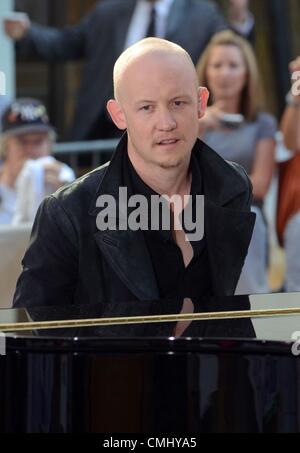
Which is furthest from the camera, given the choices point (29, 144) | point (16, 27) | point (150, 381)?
point (16, 27)

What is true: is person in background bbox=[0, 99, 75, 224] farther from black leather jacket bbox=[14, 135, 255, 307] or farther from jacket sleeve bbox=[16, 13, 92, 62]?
black leather jacket bbox=[14, 135, 255, 307]

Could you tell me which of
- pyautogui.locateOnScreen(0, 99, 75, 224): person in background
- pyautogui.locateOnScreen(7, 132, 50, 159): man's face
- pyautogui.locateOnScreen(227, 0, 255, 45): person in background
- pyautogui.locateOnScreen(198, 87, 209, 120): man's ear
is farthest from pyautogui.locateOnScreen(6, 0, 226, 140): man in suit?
pyautogui.locateOnScreen(198, 87, 209, 120): man's ear

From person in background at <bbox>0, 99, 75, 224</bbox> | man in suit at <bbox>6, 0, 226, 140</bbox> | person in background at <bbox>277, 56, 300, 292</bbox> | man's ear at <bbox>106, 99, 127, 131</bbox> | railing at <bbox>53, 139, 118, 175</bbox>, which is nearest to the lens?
man's ear at <bbox>106, 99, 127, 131</bbox>

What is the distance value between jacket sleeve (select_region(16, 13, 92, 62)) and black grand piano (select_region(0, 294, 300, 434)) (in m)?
4.21

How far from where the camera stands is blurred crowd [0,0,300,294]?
5.79m

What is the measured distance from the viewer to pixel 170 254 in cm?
324

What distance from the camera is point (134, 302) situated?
3260mm

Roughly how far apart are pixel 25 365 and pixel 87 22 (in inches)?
169

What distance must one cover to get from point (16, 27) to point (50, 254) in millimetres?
3901

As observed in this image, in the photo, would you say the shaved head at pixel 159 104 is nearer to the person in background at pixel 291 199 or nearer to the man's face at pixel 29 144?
the person in background at pixel 291 199

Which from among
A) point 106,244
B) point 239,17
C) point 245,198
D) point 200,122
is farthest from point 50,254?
point 239,17

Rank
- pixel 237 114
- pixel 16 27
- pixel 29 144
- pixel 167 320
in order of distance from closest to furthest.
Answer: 1. pixel 167 320
2. pixel 237 114
3. pixel 29 144
4. pixel 16 27

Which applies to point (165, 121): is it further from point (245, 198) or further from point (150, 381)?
point (150, 381)
